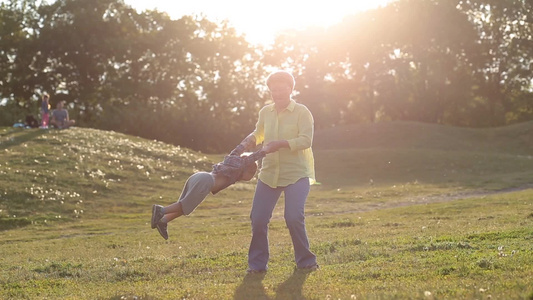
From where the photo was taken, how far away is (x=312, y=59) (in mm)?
81312

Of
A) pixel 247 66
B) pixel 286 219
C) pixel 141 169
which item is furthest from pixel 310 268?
pixel 247 66

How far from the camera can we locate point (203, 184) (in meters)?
8.98

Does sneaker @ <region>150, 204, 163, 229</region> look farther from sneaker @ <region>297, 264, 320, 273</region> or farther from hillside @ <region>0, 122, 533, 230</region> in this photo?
hillside @ <region>0, 122, 533, 230</region>

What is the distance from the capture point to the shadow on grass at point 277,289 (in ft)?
26.1

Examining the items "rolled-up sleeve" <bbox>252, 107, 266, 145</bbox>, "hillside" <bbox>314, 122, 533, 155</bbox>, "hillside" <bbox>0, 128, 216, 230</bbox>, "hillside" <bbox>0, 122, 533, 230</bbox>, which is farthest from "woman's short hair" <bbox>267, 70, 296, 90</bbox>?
"hillside" <bbox>314, 122, 533, 155</bbox>

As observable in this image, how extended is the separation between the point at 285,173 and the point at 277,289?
1.86 metres

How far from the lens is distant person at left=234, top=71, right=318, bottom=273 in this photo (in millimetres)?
9703

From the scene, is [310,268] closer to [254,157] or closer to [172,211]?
[254,157]

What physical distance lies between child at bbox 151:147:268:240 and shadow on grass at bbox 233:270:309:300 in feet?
3.66

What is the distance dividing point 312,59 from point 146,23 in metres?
17.9

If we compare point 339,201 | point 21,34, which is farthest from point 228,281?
point 21,34

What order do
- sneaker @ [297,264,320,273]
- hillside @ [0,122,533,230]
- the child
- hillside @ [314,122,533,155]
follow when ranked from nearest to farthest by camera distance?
the child < sneaker @ [297,264,320,273] < hillside @ [0,122,533,230] < hillside @ [314,122,533,155]

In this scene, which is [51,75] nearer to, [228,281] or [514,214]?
[514,214]

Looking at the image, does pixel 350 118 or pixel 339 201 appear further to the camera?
pixel 350 118
